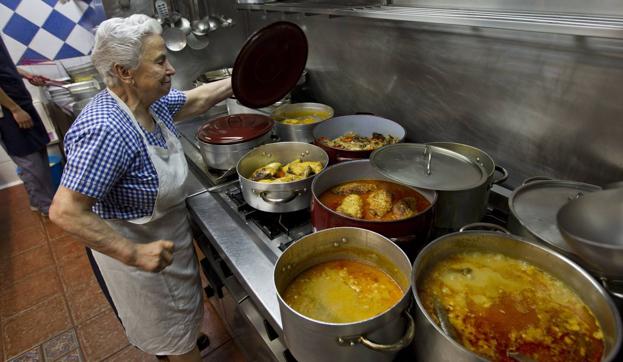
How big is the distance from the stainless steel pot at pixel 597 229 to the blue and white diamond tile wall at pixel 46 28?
377cm

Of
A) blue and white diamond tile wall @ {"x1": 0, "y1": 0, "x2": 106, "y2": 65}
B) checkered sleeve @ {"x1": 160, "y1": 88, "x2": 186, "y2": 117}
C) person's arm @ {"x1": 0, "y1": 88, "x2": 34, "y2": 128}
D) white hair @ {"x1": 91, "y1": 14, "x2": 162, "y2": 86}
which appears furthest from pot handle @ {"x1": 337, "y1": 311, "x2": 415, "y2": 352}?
blue and white diamond tile wall @ {"x1": 0, "y1": 0, "x2": 106, "y2": 65}

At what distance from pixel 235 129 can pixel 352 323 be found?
3.89ft

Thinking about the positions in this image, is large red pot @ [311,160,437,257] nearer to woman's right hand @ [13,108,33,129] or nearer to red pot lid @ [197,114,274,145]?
red pot lid @ [197,114,274,145]

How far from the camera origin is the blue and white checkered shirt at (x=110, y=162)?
95 cm

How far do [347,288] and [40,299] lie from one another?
248 cm

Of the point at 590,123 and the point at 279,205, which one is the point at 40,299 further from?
the point at 590,123

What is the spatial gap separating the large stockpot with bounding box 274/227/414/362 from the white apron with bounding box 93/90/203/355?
59cm

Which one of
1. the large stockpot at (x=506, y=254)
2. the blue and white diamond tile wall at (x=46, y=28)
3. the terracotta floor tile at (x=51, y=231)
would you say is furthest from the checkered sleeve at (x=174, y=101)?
the blue and white diamond tile wall at (x=46, y=28)

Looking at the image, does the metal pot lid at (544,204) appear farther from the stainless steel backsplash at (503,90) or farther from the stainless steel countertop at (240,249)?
the stainless steel countertop at (240,249)

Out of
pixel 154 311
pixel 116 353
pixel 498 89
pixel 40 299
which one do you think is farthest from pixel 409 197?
pixel 40 299

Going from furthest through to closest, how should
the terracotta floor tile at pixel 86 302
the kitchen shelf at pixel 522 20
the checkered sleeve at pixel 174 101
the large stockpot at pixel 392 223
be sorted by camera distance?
the terracotta floor tile at pixel 86 302 → the checkered sleeve at pixel 174 101 → the large stockpot at pixel 392 223 → the kitchen shelf at pixel 522 20

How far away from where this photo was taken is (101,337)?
2031mm

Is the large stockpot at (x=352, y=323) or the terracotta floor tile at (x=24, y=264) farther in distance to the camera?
the terracotta floor tile at (x=24, y=264)

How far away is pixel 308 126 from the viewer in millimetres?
1555
